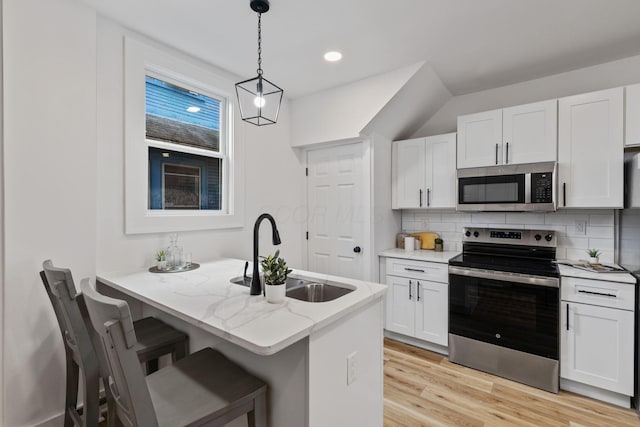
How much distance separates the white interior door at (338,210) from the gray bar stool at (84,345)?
1938 mm

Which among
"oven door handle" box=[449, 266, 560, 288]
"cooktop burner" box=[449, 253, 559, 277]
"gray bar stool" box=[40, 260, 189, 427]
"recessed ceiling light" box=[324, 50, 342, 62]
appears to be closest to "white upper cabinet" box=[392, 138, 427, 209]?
"cooktop burner" box=[449, 253, 559, 277]

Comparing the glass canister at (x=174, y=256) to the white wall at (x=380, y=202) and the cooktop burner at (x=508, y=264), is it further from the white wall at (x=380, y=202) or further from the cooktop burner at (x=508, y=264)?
the cooktop burner at (x=508, y=264)

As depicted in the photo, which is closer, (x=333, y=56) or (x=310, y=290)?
(x=310, y=290)

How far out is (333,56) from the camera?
2.58 metres

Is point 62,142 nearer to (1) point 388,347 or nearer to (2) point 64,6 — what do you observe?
(2) point 64,6

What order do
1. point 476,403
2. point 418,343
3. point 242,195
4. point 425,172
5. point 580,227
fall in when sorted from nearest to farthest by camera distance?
point 476,403 → point 580,227 → point 242,195 → point 418,343 → point 425,172

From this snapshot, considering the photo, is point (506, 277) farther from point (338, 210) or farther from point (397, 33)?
point (397, 33)

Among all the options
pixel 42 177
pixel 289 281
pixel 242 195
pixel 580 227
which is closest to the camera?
pixel 42 177

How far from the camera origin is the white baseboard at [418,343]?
9.68ft

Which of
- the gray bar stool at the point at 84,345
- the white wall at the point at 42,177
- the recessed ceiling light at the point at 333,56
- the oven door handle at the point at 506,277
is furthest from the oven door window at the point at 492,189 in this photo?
the white wall at the point at 42,177

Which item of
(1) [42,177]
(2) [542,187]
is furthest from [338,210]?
(1) [42,177]

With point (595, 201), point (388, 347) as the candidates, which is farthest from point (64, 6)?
point (595, 201)

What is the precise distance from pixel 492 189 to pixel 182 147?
278 cm

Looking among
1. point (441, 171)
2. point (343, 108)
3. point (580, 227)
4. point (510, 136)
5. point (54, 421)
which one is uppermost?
point (343, 108)
